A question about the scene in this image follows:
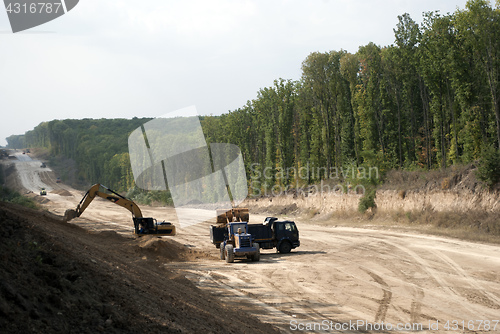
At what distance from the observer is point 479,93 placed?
3953cm

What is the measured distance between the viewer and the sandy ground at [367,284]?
12.2 meters

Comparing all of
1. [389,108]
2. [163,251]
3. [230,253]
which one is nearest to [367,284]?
[230,253]

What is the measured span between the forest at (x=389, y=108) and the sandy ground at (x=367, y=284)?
12096 mm

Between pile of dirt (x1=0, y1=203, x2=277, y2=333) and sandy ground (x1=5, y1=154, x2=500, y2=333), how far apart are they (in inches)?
114

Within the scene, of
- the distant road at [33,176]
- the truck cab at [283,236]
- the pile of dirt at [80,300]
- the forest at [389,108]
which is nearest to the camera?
the pile of dirt at [80,300]

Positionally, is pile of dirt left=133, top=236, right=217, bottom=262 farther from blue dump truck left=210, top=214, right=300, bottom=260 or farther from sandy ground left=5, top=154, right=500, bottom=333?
blue dump truck left=210, top=214, right=300, bottom=260

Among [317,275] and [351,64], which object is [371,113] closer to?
[351,64]

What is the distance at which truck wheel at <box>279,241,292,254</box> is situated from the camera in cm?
2603

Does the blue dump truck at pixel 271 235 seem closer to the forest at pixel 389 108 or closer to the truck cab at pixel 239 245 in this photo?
the truck cab at pixel 239 245

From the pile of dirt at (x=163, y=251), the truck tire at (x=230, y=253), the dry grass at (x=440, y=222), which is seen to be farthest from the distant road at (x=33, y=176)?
the truck tire at (x=230, y=253)

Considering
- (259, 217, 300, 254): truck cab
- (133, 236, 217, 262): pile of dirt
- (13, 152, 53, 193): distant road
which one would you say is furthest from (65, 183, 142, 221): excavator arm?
(13, 152, 53, 193): distant road

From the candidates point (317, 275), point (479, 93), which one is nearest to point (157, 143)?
point (479, 93)

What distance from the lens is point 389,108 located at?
2096 inches

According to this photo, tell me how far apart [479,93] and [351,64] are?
59.6 ft
